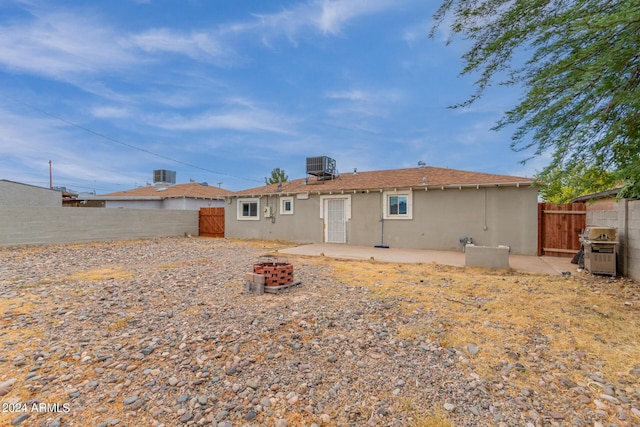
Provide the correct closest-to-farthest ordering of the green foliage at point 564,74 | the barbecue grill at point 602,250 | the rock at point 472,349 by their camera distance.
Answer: the rock at point 472,349, the green foliage at point 564,74, the barbecue grill at point 602,250

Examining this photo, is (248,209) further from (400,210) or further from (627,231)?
(627,231)

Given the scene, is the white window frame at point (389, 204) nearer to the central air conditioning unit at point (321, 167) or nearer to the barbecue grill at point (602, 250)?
the central air conditioning unit at point (321, 167)

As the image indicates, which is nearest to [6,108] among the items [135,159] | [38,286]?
[135,159]

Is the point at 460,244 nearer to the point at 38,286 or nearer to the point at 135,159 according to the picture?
the point at 38,286

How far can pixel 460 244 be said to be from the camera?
10.7 meters

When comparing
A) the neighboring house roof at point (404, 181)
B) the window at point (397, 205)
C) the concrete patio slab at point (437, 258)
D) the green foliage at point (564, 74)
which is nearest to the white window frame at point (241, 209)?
the neighboring house roof at point (404, 181)

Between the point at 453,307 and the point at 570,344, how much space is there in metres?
1.44

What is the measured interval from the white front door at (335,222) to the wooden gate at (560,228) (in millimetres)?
7385

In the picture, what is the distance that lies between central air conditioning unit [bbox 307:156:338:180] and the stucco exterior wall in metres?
18.0

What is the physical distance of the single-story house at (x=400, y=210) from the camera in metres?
9.96

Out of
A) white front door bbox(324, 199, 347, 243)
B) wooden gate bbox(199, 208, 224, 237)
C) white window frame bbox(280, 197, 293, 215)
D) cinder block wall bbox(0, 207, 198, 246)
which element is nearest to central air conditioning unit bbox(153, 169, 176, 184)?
cinder block wall bbox(0, 207, 198, 246)

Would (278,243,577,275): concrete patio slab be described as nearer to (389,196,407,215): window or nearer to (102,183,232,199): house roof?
(389,196,407,215): window

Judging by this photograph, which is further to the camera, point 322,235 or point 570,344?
point 322,235

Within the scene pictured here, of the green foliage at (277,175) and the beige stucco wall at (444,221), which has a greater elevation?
the green foliage at (277,175)
